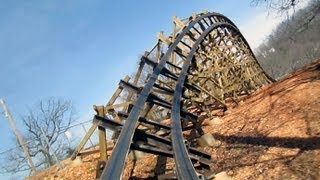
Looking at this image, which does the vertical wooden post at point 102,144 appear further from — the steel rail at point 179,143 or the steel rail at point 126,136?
the steel rail at point 179,143

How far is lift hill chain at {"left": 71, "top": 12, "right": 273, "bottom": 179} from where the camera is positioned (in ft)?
16.3

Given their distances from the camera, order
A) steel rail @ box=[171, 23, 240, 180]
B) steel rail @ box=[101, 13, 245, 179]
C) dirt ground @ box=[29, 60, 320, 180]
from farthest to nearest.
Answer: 1. dirt ground @ box=[29, 60, 320, 180]
2. steel rail @ box=[101, 13, 245, 179]
3. steel rail @ box=[171, 23, 240, 180]

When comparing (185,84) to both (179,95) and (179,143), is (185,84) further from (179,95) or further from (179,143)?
(179,143)

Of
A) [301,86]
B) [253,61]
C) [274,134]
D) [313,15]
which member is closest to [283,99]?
[301,86]

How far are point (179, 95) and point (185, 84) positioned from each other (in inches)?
49.1

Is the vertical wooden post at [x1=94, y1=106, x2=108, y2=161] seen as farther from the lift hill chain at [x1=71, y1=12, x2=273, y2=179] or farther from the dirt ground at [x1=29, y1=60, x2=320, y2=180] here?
the dirt ground at [x1=29, y1=60, x2=320, y2=180]

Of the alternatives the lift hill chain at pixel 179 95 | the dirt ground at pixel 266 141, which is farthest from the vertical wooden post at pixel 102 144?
the dirt ground at pixel 266 141

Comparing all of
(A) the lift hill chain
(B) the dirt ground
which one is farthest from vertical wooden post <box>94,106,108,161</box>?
(B) the dirt ground

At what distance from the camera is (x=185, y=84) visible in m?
8.20

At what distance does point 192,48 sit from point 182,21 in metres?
1.60

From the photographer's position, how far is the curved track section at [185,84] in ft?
15.8

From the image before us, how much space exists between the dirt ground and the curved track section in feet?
2.28

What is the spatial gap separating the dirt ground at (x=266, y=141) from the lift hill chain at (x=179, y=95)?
454 millimetres

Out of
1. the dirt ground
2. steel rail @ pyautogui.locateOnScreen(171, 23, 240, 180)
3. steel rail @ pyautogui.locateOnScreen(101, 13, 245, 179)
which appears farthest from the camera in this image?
the dirt ground
